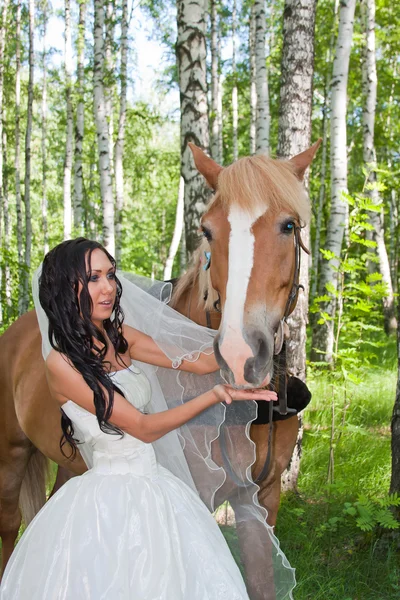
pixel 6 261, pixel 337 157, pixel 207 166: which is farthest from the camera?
pixel 6 261

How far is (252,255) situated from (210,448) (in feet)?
3.16

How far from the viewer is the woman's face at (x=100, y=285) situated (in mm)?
2211

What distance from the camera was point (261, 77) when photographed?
10227mm

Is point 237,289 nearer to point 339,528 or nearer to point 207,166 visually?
point 207,166

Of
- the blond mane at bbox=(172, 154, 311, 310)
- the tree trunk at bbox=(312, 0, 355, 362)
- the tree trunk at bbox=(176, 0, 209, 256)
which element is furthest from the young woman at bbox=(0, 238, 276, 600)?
the tree trunk at bbox=(312, 0, 355, 362)

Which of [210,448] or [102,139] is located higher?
[102,139]

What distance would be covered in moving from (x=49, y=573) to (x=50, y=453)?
1.16m

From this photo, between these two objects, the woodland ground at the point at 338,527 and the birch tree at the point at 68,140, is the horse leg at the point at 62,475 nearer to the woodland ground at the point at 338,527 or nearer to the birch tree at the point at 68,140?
the woodland ground at the point at 338,527

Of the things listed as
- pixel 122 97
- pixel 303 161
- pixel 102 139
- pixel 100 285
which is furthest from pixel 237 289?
pixel 122 97

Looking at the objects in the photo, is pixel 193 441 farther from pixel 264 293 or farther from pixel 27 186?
pixel 27 186

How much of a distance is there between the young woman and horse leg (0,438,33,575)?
4.17 feet

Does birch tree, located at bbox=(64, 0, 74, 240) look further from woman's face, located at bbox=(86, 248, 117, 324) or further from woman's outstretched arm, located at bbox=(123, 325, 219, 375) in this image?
woman's face, located at bbox=(86, 248, 117, 324)

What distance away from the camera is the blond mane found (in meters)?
2.07

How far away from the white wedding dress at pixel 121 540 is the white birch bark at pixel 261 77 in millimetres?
8442
